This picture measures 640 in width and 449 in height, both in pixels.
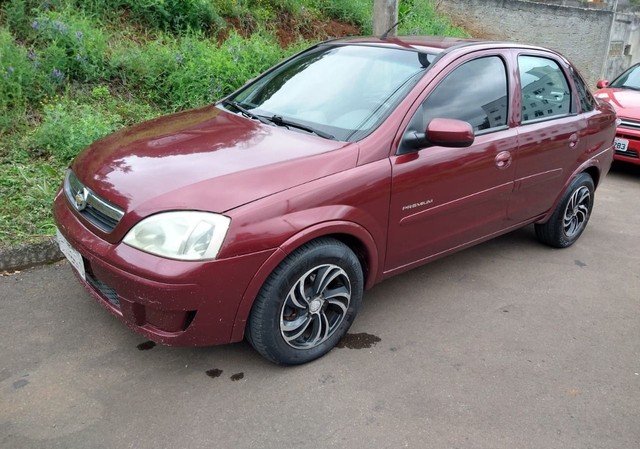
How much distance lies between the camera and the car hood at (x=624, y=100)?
22.6 feet

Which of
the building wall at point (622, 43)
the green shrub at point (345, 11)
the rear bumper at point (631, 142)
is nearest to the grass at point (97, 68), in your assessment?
the green shrub at point (345, 11)

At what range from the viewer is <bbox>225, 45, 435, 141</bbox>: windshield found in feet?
10.5

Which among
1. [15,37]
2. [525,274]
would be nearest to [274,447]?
[525,274]

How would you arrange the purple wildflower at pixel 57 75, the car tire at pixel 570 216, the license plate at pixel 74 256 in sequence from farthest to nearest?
the purple wildflower at pixel 57 75 < the car tire at pixel 570 216 < the license plate at pixel 74 256

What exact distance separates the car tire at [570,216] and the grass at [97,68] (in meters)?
3.64

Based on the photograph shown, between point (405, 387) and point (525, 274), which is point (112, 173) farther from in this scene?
point (525, 274)

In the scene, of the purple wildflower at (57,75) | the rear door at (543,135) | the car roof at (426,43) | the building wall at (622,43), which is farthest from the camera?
the building wall at (622,43)

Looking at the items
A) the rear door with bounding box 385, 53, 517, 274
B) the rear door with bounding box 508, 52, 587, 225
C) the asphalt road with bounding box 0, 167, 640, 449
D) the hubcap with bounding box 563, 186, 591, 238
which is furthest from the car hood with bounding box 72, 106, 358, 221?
the hubcap with bounding box 563, 186, 591, 238

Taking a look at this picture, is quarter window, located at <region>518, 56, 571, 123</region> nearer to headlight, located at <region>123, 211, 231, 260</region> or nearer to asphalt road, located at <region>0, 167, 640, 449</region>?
asphalt road, located at <region>0, 167, 640, 449</region>

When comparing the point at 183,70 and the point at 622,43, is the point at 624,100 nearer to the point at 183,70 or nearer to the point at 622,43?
the point at 183,70

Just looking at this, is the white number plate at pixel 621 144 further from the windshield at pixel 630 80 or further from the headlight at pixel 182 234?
the headlight at pixel 182 234

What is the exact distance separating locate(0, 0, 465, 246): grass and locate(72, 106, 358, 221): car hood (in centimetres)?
134

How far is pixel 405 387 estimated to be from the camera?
2.86 metres

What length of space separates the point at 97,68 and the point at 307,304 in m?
4.29
